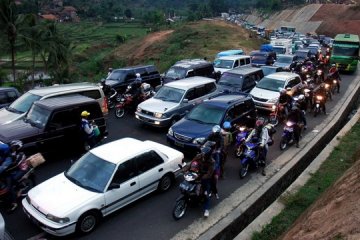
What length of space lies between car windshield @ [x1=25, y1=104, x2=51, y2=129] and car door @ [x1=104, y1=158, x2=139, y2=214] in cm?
384

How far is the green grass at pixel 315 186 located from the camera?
8.30 m

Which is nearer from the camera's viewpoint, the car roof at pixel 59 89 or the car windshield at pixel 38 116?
the car windshield at pixel 38 116

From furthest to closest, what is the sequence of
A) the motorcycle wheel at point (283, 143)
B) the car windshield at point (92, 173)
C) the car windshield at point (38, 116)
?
the motorcycle wheel at point (283, 143) < the car windshield at point (38, 116) < the car windshield at point (92, 173)

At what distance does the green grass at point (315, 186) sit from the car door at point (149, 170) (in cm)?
289

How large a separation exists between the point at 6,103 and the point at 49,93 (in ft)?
9.81

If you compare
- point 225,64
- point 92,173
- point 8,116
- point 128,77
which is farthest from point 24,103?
point 225,64

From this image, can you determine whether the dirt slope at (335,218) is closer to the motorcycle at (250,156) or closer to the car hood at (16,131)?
the motorcycle at (250,156)

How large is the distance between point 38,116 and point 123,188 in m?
4.62

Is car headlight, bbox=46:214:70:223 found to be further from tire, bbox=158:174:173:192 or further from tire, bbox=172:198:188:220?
tire, bbox=158:174:173:192

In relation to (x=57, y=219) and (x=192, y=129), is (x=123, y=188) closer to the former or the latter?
(x=57, y=219)

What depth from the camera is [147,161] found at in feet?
30.1

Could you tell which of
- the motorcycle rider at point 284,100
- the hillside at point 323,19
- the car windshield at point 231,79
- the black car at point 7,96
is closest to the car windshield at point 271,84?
the car windshield at point 231,79

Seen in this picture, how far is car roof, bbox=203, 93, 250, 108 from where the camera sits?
1272 cm

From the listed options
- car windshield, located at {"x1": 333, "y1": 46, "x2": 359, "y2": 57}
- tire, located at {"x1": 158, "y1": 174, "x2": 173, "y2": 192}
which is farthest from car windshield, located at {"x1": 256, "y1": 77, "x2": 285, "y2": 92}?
car windshield, located at {"x1": 333, "y1": 46, "x2": 359, "y2": 57}
